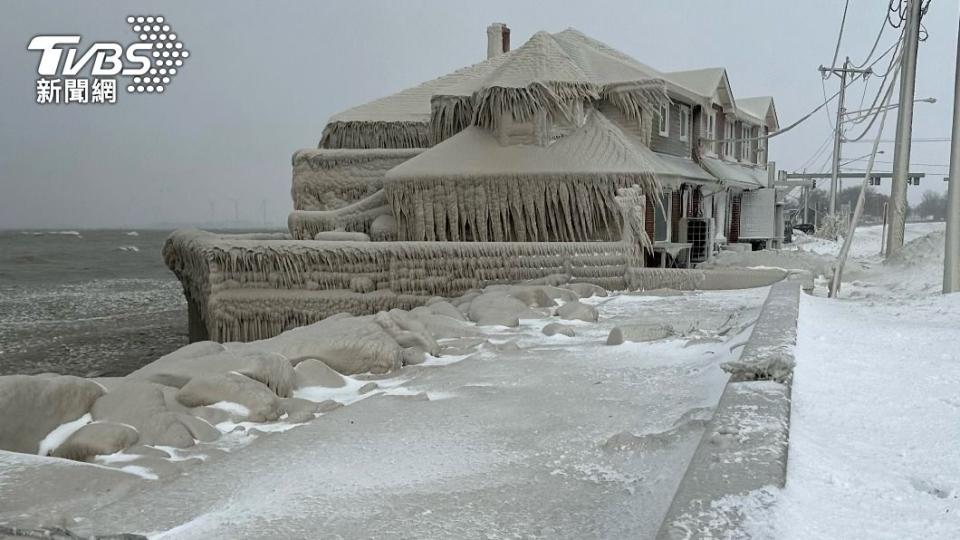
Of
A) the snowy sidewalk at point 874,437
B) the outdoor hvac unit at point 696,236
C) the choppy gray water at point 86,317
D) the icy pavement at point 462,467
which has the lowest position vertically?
the choppy gray water at point 86,317

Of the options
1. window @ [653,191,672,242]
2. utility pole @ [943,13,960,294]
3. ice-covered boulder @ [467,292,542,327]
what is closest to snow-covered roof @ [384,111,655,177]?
window @ [653,191,672,242]

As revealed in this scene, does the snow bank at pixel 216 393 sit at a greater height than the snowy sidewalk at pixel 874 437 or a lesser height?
lesser

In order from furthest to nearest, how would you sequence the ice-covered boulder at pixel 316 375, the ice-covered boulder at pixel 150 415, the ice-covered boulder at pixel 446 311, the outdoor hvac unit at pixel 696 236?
1. the outdoor hvac unit at pixel 696 236
2. the ice-covered boulder at pixel 446 311
3. the ice-covered boulder at pixel 316 375
4. the ice-covered boulder at pixel 150 415

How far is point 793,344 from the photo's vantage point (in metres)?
4.86

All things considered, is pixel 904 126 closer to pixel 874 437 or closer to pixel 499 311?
pixel 499 311

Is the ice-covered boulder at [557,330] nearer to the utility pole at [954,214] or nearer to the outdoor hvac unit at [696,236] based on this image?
the utility pole at [954,214]

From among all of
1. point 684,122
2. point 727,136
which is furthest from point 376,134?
point 727,136

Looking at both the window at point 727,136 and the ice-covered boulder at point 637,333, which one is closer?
the ice-covered boulder at point 637,333

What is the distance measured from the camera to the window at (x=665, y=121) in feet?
66.0

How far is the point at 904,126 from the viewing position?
13.1 metres

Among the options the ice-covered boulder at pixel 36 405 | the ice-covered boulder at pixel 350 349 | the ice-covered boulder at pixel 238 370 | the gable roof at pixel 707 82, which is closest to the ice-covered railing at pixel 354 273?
the ice-covered boulder at pixel 350 349

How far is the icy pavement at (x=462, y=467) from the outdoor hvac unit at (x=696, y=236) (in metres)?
15.7

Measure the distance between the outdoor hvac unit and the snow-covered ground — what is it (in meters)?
14.3

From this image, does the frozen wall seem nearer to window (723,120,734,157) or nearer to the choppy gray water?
the choppy gray water
